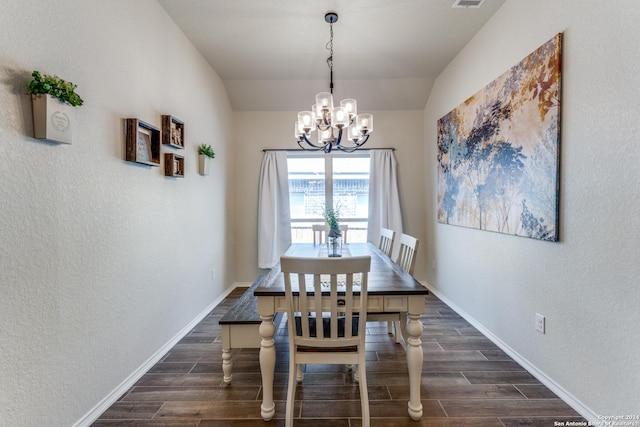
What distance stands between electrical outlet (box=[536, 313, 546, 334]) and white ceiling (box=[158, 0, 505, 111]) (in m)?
2.41

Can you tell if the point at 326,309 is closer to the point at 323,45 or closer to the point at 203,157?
the point at 203,157

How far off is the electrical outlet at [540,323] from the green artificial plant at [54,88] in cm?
300

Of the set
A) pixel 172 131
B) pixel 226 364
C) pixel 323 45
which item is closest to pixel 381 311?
pixel 226 364

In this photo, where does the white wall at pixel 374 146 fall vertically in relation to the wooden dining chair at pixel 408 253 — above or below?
above

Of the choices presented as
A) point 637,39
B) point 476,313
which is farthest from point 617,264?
point 476,313

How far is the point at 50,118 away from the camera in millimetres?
1296

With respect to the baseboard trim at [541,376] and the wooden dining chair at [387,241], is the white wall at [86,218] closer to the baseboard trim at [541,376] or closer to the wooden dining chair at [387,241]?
the wooden dining chair at [387,241]

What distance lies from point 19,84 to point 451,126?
3421 mm

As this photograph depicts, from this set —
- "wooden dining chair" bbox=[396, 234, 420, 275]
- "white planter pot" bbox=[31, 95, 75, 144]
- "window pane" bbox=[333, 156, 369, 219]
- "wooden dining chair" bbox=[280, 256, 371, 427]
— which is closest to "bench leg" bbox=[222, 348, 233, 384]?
"wooden dining chair" bbox=[280, 256, 371, 427]

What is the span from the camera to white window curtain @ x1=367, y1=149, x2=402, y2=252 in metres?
4.05

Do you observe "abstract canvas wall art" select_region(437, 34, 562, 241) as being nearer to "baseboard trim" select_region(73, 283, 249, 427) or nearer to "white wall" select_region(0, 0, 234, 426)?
"white wall" select_region(0, 0, 234, 426)

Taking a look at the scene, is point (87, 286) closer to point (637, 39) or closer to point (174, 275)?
point (174, 275)

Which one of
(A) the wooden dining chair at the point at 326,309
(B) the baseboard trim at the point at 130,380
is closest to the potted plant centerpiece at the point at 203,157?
(B) the baseboard trim at the point at 130,380

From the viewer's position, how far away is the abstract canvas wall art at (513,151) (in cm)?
184
